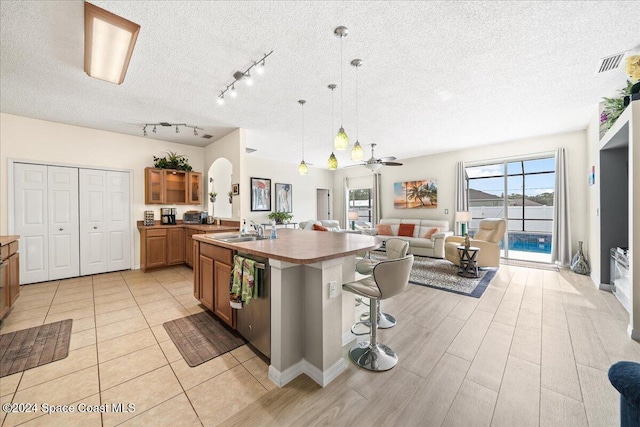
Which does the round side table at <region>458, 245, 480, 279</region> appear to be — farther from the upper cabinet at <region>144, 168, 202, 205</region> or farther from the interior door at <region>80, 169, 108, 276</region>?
the interior door at <region>80, 169, 108, 276</region>

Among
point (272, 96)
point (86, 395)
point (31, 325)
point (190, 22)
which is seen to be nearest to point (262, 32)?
point (190, 22)

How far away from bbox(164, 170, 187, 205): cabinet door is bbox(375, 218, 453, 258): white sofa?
4.96 m

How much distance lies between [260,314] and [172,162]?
4.71m

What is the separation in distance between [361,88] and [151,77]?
246cm

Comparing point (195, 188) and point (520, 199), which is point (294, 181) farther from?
point (520, 199)

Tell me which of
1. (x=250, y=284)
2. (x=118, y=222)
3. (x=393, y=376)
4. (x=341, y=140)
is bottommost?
(x=393, y=376)

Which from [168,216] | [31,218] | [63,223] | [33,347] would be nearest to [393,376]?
[33,347]

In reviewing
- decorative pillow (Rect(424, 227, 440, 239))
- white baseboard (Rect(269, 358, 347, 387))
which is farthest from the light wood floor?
decorative pillow (Rect(424, 227, 440, 239))

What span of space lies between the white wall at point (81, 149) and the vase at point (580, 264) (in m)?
8.06

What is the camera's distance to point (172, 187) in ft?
17.9

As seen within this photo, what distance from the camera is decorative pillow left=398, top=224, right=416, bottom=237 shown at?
22.3ft

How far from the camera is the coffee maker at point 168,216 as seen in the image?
17.3 ft

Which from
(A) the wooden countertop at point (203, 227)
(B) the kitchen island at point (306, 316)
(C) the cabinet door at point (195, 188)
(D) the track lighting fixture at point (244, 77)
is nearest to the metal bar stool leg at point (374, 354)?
(B) the kitchen island at point (306, 316)

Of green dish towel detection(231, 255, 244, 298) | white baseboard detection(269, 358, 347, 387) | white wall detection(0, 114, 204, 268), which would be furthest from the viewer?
white wall detection(0, 114, 204, 268)
